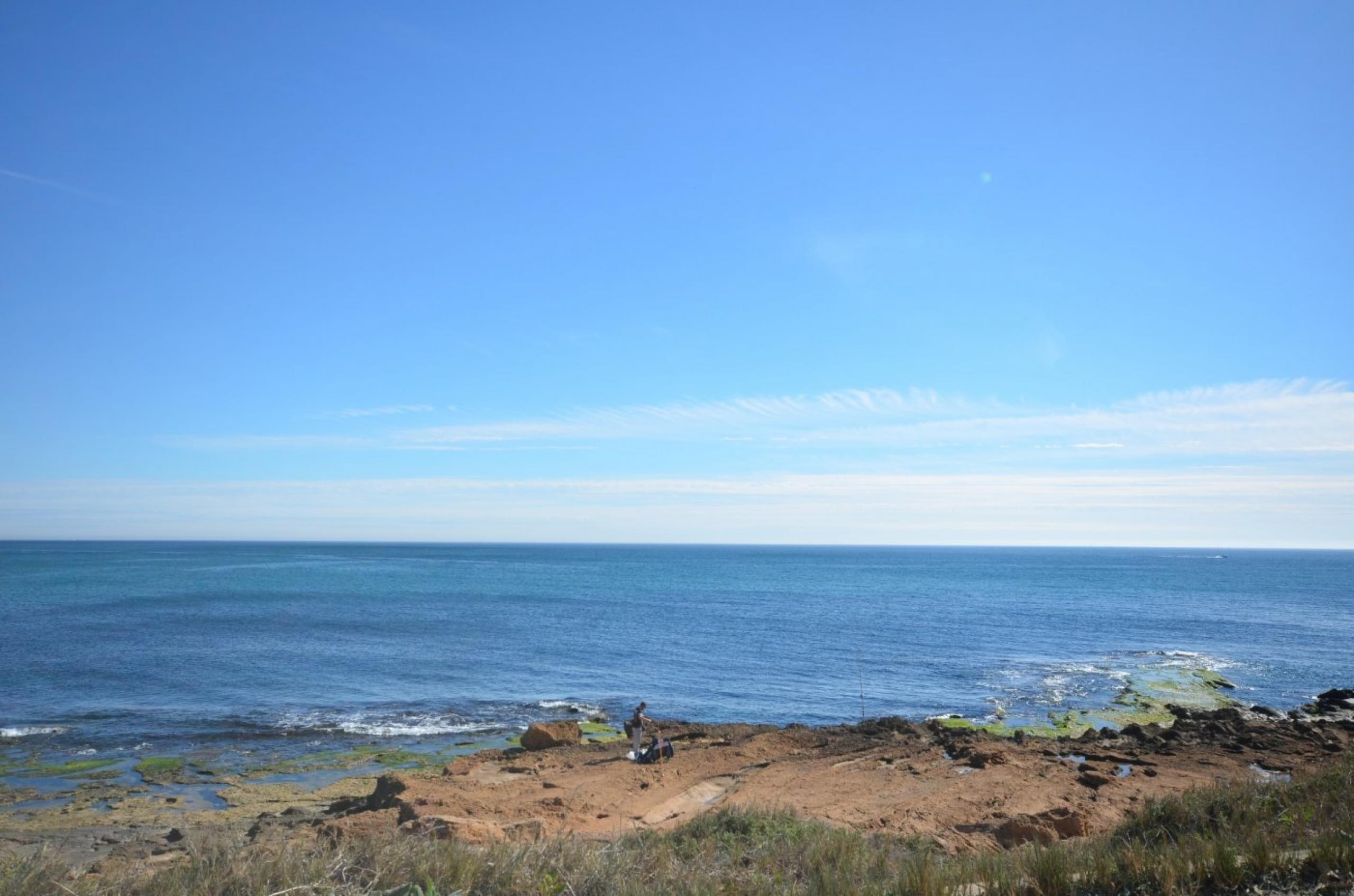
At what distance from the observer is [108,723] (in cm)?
2562

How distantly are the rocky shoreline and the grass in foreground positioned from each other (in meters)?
1.77

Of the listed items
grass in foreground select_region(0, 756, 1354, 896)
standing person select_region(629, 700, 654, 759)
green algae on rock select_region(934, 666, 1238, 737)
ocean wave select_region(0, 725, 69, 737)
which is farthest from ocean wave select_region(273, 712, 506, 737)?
grass in foreground select_region(0, 756, 1354, 896)

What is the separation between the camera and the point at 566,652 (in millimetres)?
42625

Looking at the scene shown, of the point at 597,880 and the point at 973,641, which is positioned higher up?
the point at 597,880

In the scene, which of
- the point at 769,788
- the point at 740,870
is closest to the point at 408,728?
the point at 769,788

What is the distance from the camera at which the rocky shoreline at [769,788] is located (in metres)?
13.9

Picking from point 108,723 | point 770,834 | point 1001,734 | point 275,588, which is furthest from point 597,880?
point 275,588

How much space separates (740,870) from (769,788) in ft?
32.5

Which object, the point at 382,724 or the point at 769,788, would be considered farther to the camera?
the point at 382,724

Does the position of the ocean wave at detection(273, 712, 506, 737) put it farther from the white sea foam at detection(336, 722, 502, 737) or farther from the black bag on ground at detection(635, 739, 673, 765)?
the black bag on ground at detection(635, 739, 673, 765)

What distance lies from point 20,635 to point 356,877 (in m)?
48.1

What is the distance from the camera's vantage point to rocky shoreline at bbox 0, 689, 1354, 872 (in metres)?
13.9

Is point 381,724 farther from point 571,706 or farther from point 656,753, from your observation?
point 656,753

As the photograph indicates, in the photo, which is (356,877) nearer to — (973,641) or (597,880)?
(597,880)
